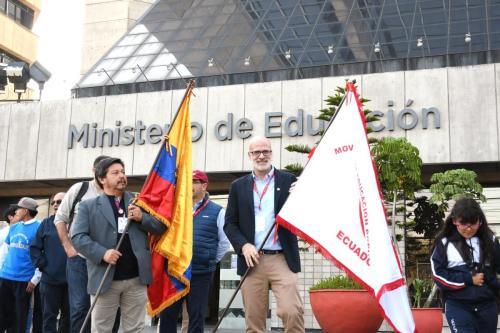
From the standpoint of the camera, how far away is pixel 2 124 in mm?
18359

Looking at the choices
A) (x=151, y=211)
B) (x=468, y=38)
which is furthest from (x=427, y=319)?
(x=468, y=38)

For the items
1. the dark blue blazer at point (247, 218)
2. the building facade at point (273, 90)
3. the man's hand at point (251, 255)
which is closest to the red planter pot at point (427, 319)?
the dark blue blazer at point (247, 218)

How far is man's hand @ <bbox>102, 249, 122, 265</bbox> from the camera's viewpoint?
5.56m

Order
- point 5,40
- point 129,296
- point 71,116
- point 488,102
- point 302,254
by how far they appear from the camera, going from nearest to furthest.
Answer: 1. point 129,296
2. point 488,102
3. point 302,254
4. point 71,116
5. point 5,40

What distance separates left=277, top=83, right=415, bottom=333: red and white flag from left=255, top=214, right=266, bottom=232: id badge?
1.07ft

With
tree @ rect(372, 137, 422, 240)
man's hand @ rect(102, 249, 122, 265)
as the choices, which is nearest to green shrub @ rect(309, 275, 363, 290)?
tree @ rect(372, 137, 422, 240)

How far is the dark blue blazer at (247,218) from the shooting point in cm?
593

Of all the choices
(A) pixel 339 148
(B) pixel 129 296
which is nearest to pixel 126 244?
(B) pixel 129 296

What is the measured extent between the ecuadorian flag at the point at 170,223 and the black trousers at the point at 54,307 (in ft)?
5.43

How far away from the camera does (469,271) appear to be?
18.3 ft

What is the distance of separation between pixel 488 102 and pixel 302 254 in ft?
16.3

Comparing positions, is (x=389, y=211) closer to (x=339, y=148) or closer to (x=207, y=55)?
(x=207, y=55)

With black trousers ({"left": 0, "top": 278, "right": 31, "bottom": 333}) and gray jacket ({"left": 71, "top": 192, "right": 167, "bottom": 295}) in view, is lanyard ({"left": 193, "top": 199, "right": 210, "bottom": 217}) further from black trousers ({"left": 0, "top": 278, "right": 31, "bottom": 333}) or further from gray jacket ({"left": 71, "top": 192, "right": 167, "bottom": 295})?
black trousers ({"left": 0, "top": 278, "right": 31, "bottom": 333})

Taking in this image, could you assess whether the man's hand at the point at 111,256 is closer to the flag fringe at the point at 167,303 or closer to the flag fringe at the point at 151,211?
the flag fringe at the point at 151,211
